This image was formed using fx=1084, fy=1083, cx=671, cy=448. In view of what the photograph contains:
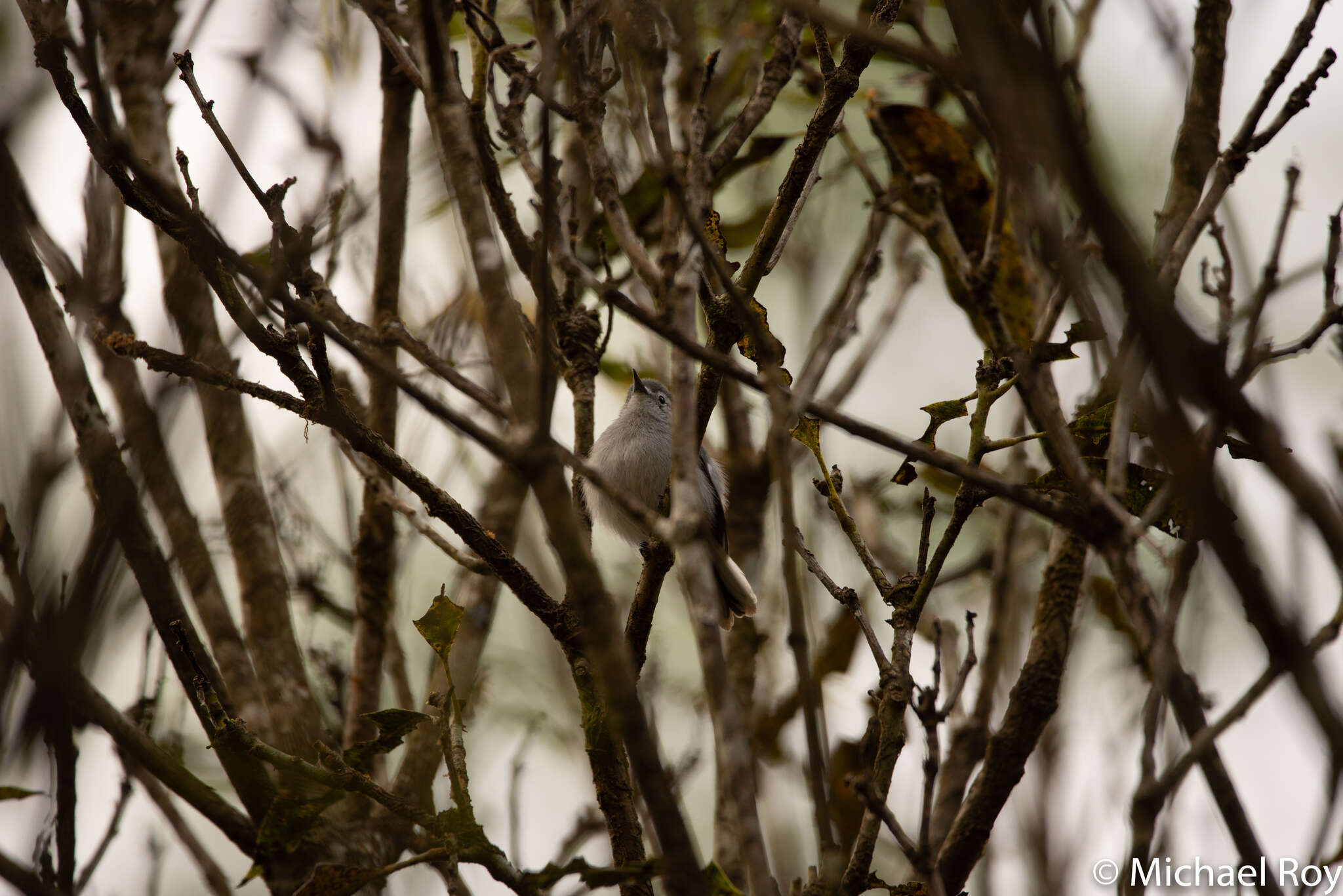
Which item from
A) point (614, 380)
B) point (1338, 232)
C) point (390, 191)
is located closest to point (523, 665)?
point (614, 380)

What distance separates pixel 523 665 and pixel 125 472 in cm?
484

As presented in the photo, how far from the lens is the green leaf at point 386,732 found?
213 centimetres

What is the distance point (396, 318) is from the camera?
3.47 metres

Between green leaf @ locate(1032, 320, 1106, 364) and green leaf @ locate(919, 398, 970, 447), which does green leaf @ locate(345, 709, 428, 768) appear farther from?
green leaf @ locate(1032, 320, 1106, 364)

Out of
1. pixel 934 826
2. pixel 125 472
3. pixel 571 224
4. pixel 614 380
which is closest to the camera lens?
pixel 125 472

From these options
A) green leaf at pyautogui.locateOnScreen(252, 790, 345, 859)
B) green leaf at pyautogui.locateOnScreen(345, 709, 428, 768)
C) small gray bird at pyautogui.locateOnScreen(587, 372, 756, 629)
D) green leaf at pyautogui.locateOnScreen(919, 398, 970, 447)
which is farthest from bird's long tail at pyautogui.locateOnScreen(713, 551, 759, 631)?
green leaf at pyautogui.locateOnScreen(252, 790, 345, 859)

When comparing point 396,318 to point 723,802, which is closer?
point 723,802

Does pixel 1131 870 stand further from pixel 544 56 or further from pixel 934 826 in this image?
pixel 544 56

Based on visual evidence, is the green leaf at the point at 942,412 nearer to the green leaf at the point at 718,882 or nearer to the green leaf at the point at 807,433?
the green leaf at the point at 807,433

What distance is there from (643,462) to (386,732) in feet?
10.9

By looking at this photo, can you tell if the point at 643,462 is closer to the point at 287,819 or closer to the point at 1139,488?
the point at 1139,488

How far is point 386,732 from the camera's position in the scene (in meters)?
2.18

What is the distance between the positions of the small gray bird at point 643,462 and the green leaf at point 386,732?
118 inches

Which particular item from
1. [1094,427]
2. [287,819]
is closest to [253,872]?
[287,819]
